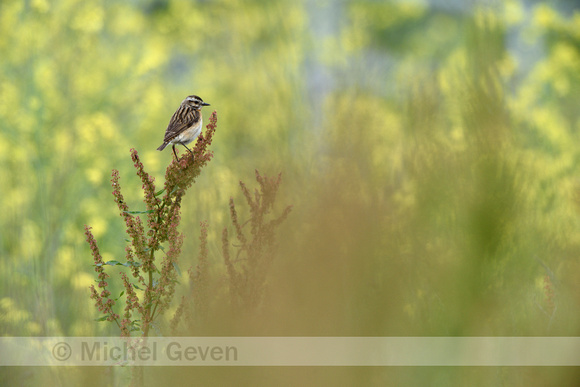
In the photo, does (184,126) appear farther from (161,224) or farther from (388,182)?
(388,182)

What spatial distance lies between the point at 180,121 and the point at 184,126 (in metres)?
0.05

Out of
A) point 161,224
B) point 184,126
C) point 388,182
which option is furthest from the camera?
point 184,126

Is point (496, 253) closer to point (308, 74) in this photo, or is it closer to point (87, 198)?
point (308, 74)

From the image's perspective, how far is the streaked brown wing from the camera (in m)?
2.68

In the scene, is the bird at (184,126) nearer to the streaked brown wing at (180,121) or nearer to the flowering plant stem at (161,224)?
the streaked brown wing at (180,121)

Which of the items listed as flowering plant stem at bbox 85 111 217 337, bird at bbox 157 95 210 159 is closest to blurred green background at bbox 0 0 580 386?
flowering plant stem at bbox 85 111 217 337

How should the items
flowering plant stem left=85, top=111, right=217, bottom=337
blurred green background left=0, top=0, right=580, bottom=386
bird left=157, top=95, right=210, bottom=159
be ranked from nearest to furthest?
blurred green background left=0, top=0, right=580, bottom=386 → flowering plant stem left=85, top=111, right=217, bottom=337 → bird left=157, top=95, right=210, bottom=159

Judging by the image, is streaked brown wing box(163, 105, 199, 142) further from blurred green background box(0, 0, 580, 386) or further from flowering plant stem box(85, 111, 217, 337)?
blurred green background box(0, 0, 580, 386)

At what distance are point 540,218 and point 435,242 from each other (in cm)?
20

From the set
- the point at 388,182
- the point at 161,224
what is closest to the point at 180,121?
the point at 161,224

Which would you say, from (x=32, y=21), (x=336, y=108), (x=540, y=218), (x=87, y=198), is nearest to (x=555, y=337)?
(x=540, y=218)

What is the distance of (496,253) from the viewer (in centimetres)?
97

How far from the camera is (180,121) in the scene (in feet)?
9.09

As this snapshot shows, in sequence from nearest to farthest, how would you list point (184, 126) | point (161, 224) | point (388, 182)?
point (388, 182), point (161, 224), point (184, 126)
